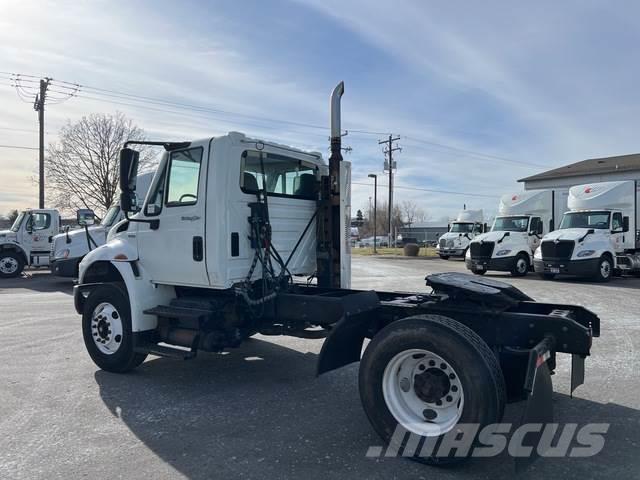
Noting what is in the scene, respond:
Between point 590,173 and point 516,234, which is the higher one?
point 590,173

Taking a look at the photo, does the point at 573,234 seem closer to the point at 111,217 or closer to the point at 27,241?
the point at 111,217

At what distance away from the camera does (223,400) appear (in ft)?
17.3

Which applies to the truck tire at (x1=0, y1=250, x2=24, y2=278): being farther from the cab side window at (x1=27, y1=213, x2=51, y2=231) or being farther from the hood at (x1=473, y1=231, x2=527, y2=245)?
the hood at (x1=473, y1=231, x2=527, y2=245)

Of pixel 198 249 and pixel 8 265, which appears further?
pixel 8 265

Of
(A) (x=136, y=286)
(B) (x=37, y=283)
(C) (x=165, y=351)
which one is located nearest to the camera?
(C) (x=165, y=351)

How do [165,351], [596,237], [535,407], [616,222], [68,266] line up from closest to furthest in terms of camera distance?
1. [535,407]
2. [165,351]
3. [68,266]
4. [596,237]
5. [616,222]

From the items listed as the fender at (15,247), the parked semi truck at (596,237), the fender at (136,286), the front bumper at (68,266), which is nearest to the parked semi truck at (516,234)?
the parked semi truck at (596,237)

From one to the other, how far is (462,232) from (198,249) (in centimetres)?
2934

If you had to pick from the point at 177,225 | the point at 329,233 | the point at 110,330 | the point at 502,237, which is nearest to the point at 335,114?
the point at 329,233

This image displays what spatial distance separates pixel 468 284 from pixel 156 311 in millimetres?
3462

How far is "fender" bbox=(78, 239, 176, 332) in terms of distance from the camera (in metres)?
5.77

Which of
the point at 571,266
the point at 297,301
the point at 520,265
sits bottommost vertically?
the point at 520,265

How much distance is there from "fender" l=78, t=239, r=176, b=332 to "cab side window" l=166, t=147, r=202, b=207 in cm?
89

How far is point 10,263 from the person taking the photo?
19.8 m
